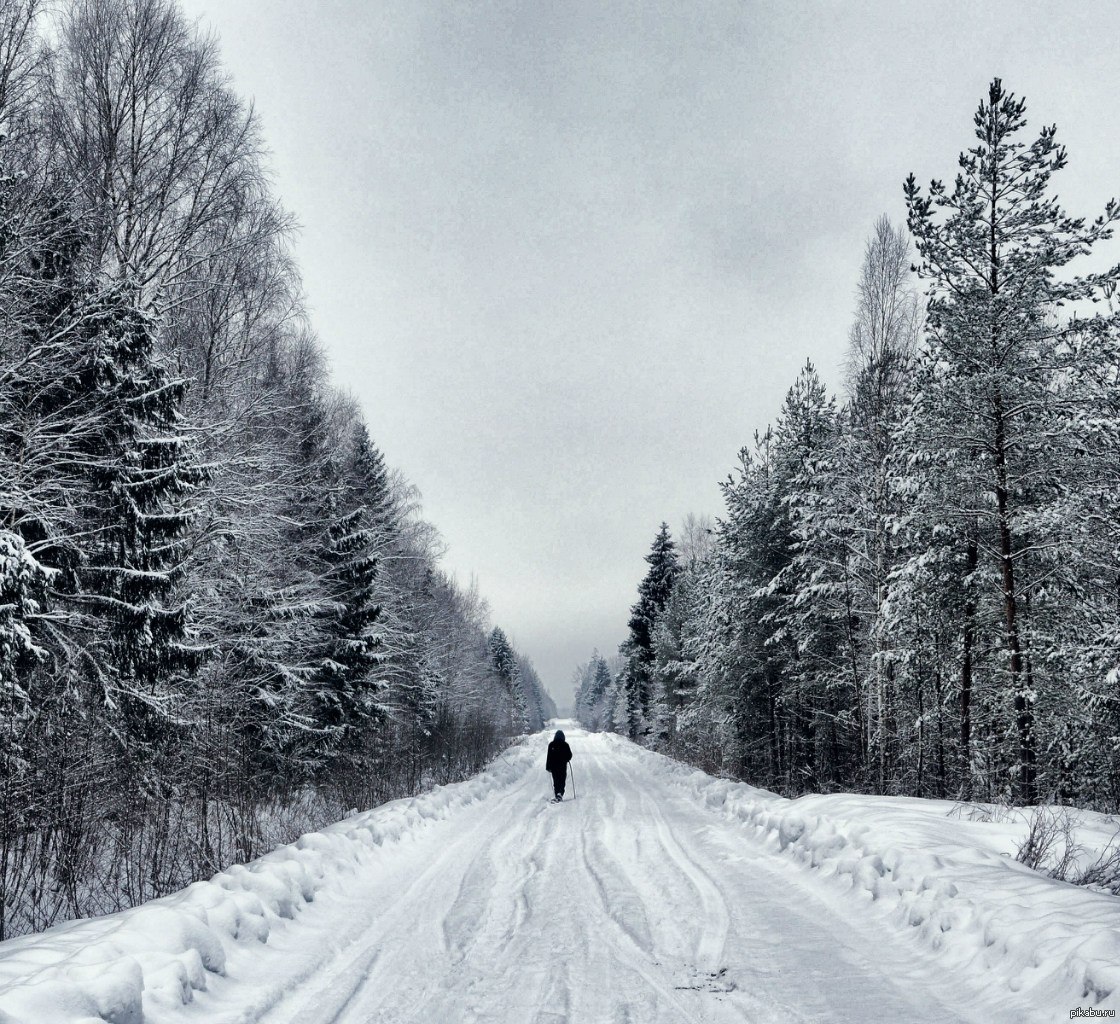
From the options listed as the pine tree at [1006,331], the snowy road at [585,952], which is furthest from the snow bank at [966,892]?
the pine tree at [1006,331]

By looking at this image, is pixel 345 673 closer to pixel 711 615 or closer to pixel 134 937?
pixel 711 615

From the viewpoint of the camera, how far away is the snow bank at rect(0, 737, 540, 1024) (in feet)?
10.8

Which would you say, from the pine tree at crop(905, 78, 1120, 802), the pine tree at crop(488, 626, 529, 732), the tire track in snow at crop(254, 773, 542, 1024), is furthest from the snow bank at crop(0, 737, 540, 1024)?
Answer: the pine tree at crop(488, 626, 529, 732)

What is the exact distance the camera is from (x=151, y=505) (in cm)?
1016

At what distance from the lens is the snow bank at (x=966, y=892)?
378 cm

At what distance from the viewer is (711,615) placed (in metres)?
22.0

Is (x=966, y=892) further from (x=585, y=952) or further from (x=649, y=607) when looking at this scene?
(x=649, y=607)

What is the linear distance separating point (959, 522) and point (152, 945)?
42.1ft

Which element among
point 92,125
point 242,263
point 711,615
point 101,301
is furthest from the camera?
point 711,615

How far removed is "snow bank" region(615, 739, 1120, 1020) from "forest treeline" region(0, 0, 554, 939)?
22.2ft

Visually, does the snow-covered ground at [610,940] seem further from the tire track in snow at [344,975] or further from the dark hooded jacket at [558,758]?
the dark hooded jacket at [558,758]

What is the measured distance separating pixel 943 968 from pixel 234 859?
288 inches

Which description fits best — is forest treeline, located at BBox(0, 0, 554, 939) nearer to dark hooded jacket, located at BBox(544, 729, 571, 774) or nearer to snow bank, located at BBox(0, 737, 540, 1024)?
snow bank, located at BBox(0, 737, 540, 1024)

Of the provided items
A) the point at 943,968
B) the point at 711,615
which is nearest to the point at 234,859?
the point at 943,968
